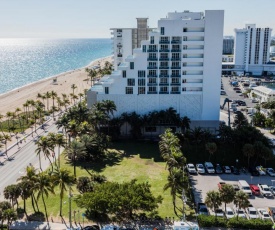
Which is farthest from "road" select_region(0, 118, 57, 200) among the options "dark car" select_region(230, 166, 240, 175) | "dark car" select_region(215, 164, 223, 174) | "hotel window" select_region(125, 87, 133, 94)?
"dark car" select_region(230, 166, 240, 175)

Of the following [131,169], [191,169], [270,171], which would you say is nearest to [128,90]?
[131,169]

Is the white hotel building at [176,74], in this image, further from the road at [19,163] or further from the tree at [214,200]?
the tree at [214,200]

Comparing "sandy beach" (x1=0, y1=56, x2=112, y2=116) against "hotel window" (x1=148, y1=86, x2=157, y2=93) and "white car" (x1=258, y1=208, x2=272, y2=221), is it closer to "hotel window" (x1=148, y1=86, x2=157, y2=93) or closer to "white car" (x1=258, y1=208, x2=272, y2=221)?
"hotel window" (x1=148, y1=86, x2=157, y2=93)

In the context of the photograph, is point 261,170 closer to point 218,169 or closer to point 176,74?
point 218,169

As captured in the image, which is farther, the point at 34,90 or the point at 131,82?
the point at 34,90

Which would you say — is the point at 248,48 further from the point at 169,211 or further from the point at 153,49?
the point at 169,211

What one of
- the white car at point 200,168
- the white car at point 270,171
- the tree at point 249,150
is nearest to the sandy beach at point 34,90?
the white car at point 200,168
